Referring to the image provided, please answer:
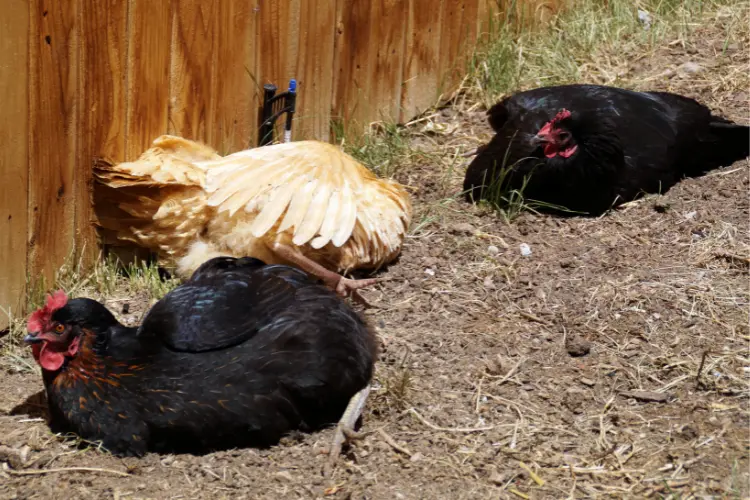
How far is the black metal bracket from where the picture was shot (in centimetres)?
513

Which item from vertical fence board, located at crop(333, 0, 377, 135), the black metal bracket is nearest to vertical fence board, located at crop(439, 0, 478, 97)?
vertical fence board, located at crop(333, 0, 377, 135)

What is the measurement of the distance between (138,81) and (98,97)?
0.74 ft

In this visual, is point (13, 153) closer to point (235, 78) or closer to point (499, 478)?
point (235, 78)

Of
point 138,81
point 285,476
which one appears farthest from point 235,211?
point 285,476

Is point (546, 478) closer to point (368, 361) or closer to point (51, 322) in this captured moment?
point (368, 361)

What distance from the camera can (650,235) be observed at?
5031 mm

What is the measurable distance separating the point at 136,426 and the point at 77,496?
0.32 meters

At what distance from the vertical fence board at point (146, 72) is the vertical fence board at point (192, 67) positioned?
48 mm

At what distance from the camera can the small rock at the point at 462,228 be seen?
16.8 ft

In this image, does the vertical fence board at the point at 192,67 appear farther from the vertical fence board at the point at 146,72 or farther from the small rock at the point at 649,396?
the small rock at the point at 649,396

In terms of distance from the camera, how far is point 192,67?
4723 millimetres

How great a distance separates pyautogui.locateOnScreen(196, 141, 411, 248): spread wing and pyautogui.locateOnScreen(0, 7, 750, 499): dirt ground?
1.18 feet

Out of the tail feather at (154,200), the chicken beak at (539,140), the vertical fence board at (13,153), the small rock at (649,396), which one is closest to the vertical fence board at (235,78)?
the tail feather at (154,200)

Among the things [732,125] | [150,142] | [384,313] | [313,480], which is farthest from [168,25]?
[732,125]
